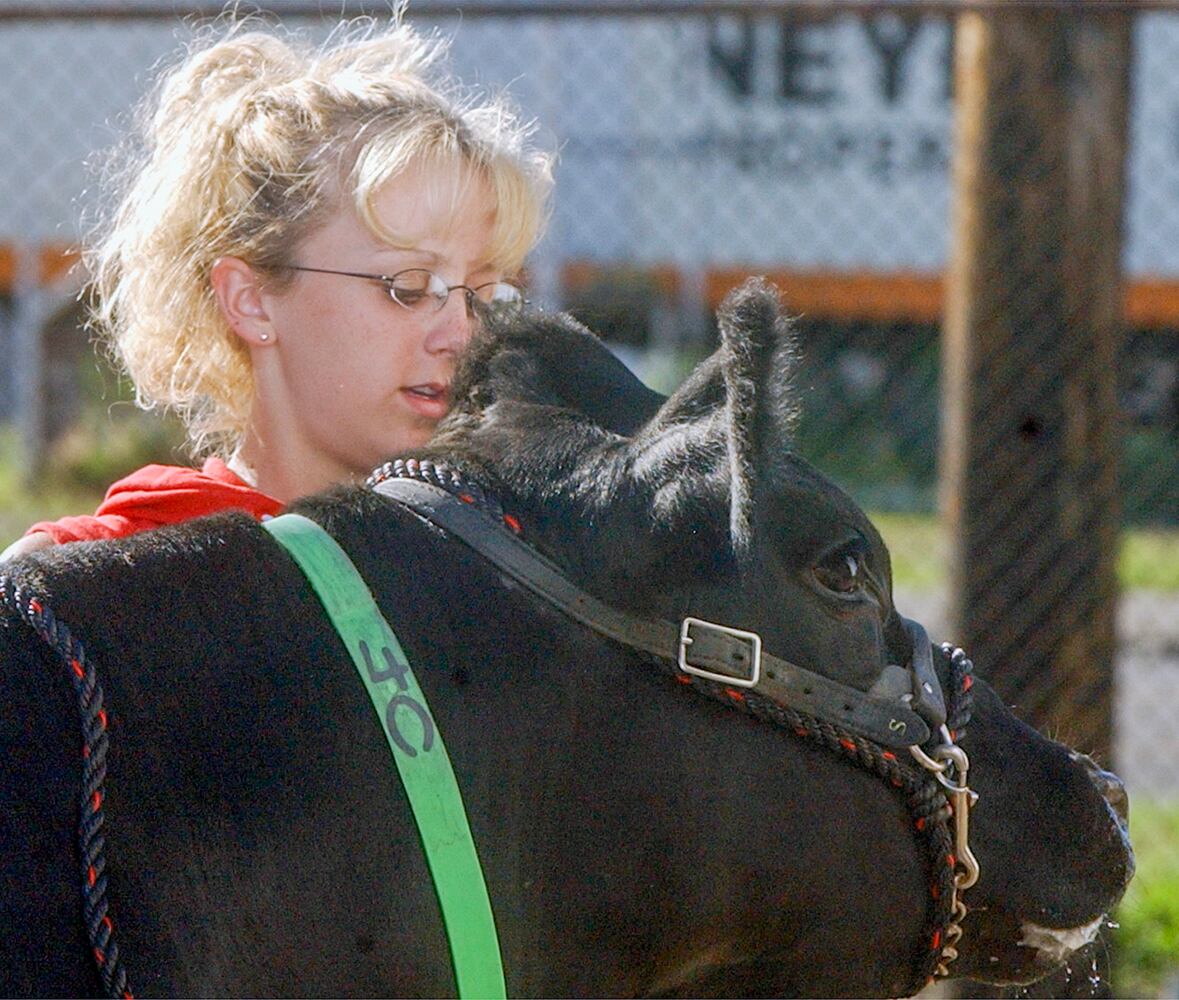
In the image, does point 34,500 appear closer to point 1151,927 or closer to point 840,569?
point 1151,927

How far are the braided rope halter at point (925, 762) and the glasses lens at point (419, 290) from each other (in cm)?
57

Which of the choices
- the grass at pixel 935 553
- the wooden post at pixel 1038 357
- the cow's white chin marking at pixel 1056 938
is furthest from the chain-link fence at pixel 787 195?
the cow's white chin marking at pixel 1056 938

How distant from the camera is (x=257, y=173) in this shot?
84.4 inches

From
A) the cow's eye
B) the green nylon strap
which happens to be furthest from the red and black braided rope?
the cow's eye

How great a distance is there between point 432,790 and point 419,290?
0.91 m

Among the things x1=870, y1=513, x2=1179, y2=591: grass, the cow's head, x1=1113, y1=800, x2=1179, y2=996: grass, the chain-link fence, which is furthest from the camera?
the chain-link fence

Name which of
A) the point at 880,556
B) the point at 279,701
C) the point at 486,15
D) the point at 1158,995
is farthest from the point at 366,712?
the point at 1158,995

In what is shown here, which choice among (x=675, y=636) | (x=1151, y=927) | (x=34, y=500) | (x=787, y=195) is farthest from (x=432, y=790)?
(x=787, y=195)

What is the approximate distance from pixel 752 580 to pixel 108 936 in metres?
0.64

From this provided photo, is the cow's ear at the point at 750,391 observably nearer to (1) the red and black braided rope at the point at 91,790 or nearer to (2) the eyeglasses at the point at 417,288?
(1) the red and black braided rope at the point at 91,790

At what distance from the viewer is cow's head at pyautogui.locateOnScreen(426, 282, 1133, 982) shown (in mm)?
1442

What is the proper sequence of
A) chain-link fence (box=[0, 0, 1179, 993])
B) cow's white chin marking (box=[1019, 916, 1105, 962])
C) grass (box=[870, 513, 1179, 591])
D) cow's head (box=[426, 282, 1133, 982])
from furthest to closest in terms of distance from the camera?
chain-link fence (box=[0, 0, 1179, 993])
grass (box=[870, 513, 1179, 591])
cow's white chin marking (box=[1019, 916, 1105, 962])
cow's head (box=[426, 282, 1133, 982])

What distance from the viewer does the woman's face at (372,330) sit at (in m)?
2.11

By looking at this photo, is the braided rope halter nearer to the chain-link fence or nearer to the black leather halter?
the black leather halter
